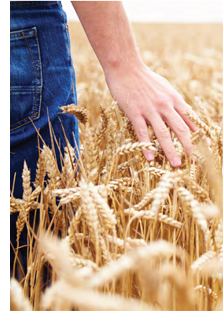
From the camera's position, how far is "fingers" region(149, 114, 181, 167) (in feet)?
2.22

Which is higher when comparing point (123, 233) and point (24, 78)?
point (24, 78)

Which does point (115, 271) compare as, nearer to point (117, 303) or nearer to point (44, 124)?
point (117, 303)

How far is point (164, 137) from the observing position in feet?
2.26

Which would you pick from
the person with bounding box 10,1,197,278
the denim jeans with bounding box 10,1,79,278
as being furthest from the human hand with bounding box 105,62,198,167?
the denim jeans with bounding box 10,1,79,278

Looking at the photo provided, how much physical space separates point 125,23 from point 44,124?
10.9 inches

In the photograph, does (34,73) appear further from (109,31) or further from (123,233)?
(123,233)

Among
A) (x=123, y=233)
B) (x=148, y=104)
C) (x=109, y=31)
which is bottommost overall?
(x=123, y=233)

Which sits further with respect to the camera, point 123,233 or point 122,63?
point 122,63

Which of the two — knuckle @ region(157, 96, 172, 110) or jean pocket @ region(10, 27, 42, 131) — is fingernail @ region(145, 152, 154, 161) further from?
jean pocket @ region(10, 27, 42, 131)

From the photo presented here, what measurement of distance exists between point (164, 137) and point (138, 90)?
116 millimetres

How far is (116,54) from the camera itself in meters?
0.69

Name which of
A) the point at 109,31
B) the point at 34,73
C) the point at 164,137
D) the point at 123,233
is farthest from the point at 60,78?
the point at 123,233
